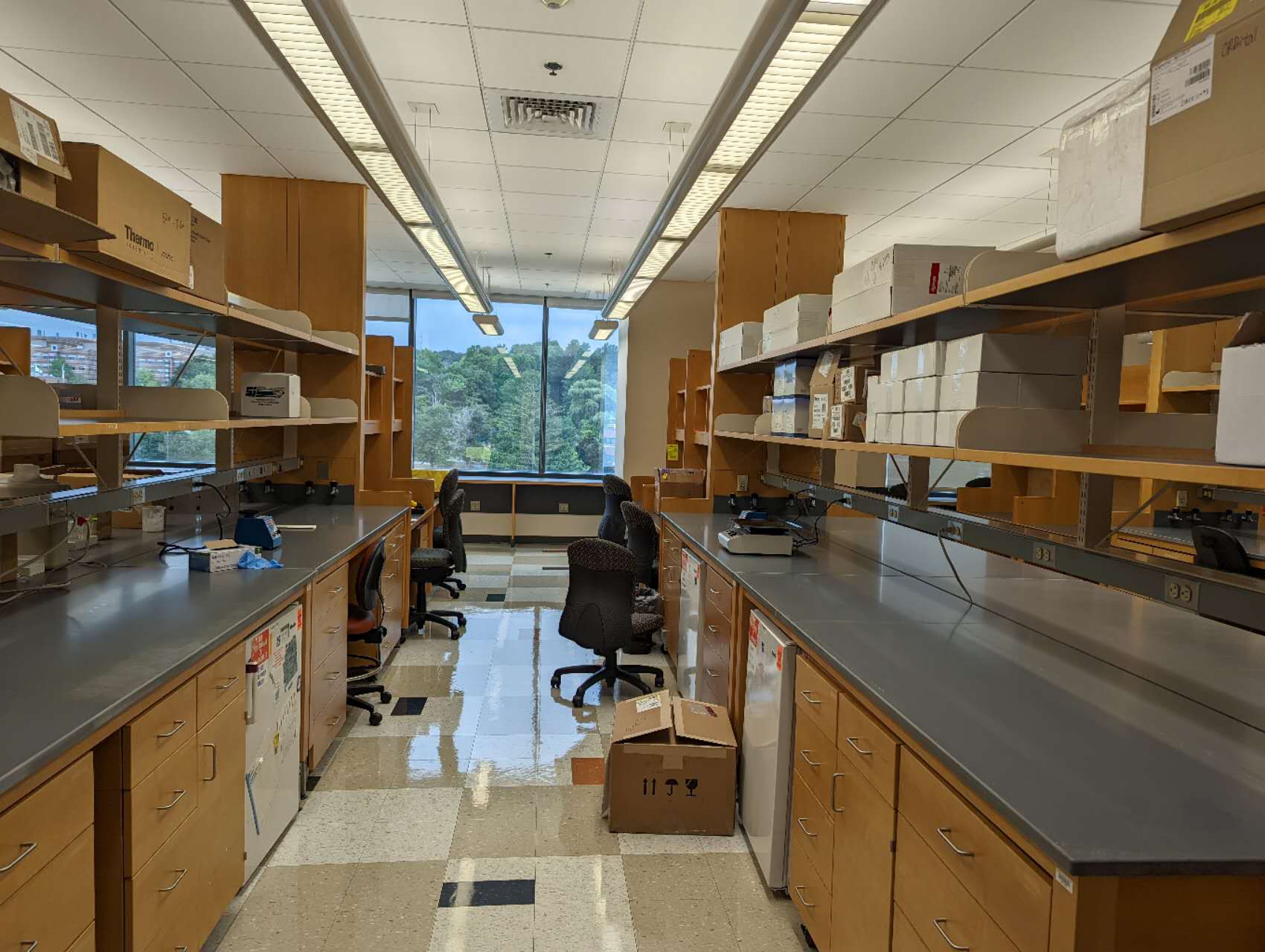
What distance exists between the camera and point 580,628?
4.08 m

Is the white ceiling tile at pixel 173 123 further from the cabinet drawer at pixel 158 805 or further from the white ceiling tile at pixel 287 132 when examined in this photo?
the cabinet drawer at pixel 158 805

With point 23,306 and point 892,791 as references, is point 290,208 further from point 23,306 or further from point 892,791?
point 892,791

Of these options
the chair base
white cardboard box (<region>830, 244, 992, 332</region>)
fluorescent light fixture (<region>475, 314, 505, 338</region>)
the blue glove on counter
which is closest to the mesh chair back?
the chair base

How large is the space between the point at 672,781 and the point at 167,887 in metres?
1.61

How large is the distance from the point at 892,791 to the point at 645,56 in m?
3.01

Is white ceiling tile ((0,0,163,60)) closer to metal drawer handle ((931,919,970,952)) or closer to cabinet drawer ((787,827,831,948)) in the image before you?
cabinet drawer ((787,827,831,948))

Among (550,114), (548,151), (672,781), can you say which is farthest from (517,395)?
(672,781)

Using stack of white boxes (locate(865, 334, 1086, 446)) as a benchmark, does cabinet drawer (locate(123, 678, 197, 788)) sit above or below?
below

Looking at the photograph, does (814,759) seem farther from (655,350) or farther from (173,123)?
(655,350)

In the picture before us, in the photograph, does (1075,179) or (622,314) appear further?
(622,314)

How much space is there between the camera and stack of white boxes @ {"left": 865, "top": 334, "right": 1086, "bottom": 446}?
7.04 feet

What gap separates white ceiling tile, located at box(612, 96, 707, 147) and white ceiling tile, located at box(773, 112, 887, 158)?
443 mm

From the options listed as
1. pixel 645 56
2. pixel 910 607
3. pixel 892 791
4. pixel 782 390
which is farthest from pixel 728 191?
pixel 892 791

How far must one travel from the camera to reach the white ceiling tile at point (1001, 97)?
3.44 m
